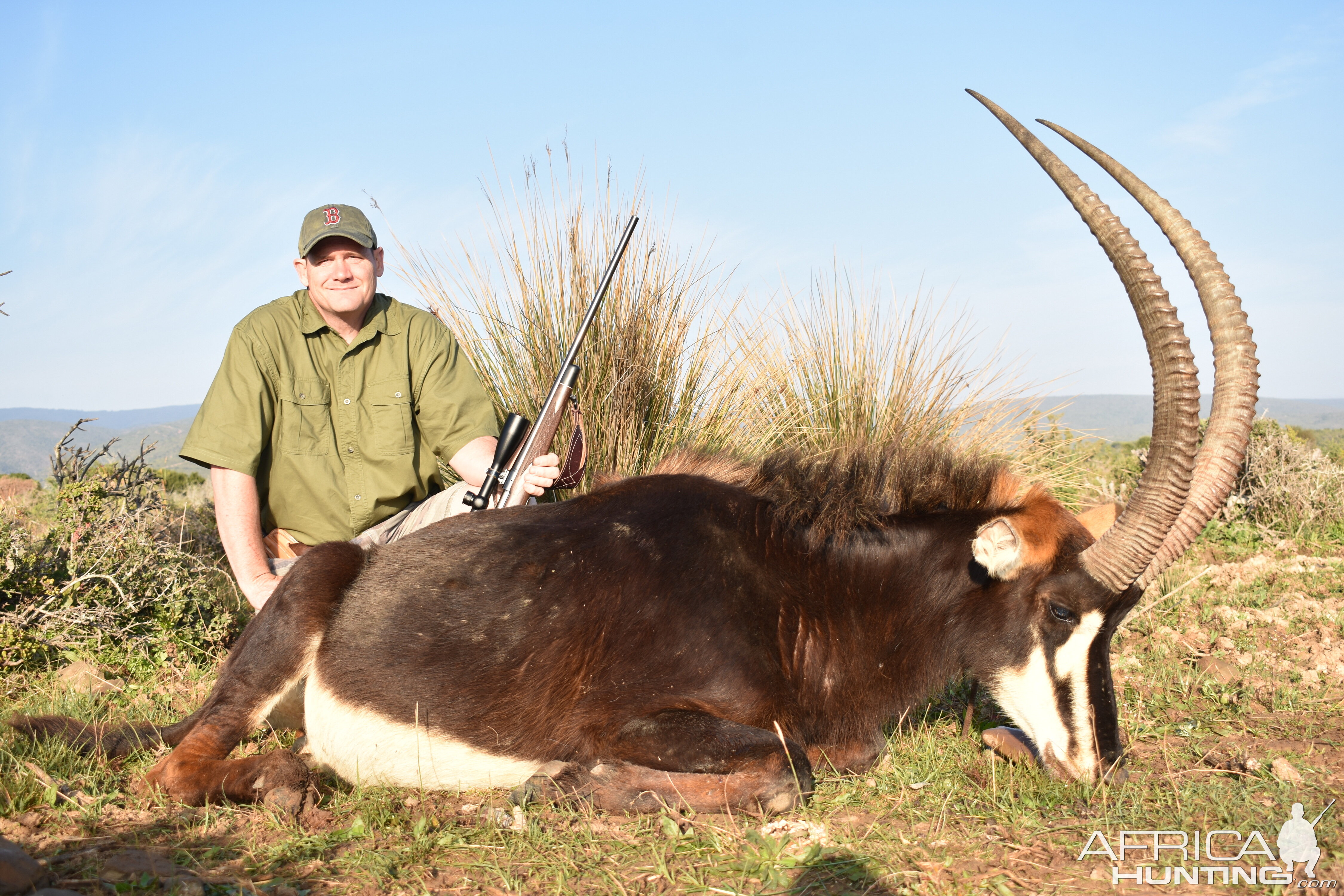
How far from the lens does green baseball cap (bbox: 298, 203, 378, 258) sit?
4.85 meters

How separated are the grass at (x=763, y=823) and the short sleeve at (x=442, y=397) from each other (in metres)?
1.95

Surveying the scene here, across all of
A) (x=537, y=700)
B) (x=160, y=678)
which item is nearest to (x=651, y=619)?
(x=537, y=700)

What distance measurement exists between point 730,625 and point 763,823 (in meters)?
0.69

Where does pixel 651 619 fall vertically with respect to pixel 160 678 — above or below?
above

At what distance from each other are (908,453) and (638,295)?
3866 millimetres

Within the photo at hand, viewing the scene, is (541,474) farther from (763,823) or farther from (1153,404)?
(1153,404)

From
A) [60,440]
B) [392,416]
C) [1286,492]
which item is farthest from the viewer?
[1286,492]

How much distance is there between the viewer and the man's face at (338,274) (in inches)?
195

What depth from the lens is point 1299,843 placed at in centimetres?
279

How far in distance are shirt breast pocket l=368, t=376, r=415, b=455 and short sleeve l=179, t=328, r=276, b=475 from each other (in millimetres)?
551

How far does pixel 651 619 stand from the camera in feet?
11.1

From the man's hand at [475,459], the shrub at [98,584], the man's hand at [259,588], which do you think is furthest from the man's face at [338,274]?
the shrub at [98,584]

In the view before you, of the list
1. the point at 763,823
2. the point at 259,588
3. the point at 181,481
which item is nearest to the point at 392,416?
the point at 259,588

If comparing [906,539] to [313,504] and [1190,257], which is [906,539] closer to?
Answer: [1190,257]
